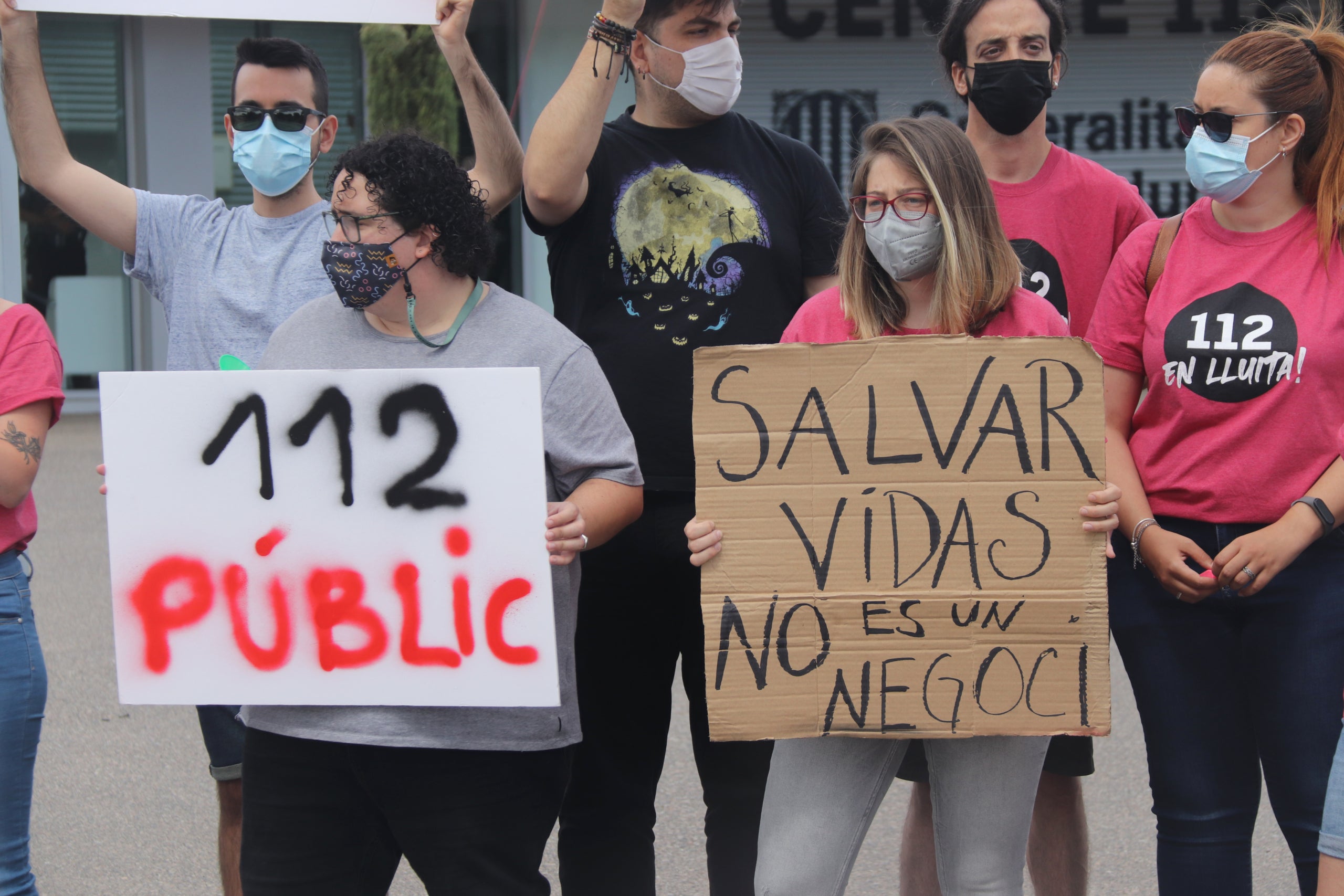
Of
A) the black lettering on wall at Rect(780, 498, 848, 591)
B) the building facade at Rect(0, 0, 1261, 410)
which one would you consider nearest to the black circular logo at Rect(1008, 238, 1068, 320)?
the black lettering on wall at Rect(780, 498, 848, 591)

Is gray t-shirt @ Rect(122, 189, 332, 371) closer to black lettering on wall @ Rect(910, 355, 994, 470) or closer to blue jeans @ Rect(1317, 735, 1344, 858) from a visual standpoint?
black lettering on wall @ Rect(910, 355, 994, 470)

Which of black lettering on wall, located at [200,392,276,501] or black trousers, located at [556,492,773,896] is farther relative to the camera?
black trousers, located at [556,492,773,896]

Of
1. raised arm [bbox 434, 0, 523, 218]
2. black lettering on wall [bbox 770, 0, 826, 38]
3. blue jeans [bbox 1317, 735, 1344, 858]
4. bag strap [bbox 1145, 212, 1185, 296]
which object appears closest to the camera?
blue jeans [bbox 1317, 735, 1344, 858]

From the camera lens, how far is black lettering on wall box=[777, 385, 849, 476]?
2.36 metres

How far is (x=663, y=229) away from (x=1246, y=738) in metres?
1.53

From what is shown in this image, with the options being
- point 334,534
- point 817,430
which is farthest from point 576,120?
point 334,534

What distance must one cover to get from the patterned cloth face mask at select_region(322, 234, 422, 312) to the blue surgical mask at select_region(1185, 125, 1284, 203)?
58.3 inches

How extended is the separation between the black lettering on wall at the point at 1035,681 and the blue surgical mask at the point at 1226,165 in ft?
3.08

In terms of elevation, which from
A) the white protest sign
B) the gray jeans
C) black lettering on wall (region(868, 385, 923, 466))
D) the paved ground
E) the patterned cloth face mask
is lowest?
the paved ground

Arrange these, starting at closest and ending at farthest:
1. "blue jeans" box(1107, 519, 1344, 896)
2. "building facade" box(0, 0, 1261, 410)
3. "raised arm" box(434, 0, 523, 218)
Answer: "blue jeans" box(1107, 519, 1344, 896), "raised arm" box(434, 0, 523, 218), "building facade" box(0, 0, 1261, 410)

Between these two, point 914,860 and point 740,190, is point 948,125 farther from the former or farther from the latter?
point 914,860

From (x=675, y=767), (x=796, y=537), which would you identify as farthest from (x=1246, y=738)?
(x=675, y=767)

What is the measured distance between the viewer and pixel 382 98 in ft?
40.5

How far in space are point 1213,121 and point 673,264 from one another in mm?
1089
